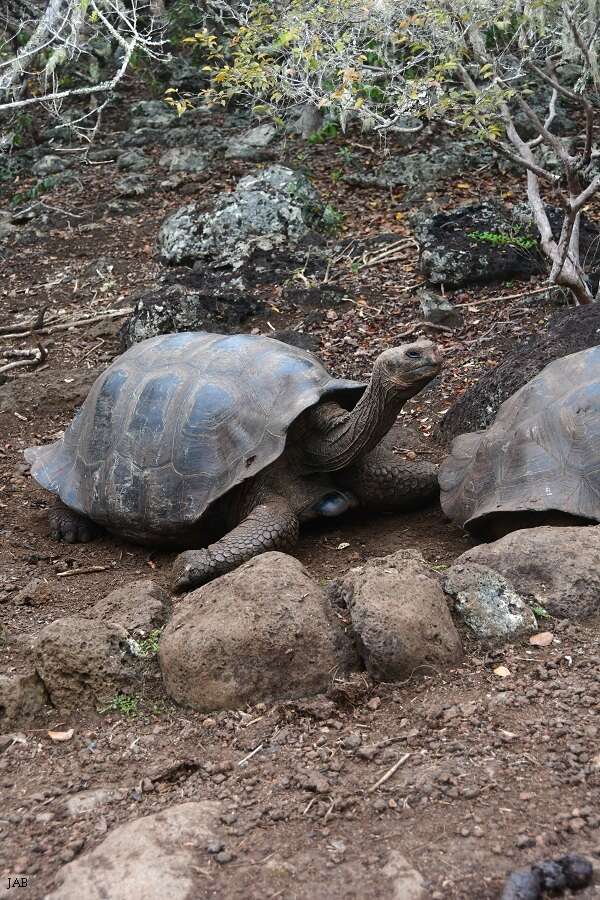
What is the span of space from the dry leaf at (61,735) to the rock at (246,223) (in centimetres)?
599

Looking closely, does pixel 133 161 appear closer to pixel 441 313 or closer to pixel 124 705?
pixel 441 313

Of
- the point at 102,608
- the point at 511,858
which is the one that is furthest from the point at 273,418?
the point at 511,858

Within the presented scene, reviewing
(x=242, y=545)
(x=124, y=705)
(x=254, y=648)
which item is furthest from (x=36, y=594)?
(x=254, y=648)

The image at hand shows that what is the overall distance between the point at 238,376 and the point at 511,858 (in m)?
3.08

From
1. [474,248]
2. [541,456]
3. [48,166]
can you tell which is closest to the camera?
[541,456]

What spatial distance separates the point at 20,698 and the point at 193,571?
1290 mm

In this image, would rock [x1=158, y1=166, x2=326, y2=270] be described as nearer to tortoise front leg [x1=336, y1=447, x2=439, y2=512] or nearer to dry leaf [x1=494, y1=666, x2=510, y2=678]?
tortoise front leg [x1=336, y1=447, x2=439, y2=512]

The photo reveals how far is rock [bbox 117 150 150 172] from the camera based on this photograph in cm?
1184

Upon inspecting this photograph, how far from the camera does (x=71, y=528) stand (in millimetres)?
5082

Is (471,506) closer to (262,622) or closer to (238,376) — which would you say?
(238,376)

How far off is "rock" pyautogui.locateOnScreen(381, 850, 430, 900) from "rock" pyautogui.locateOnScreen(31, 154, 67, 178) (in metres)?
11.5

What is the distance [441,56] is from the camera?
6.31m

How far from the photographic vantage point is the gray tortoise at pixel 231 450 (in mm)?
4453

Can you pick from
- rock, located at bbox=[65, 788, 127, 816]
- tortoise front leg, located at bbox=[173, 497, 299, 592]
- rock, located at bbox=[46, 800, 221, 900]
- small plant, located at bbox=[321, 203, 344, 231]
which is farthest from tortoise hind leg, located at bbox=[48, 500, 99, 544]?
small plant, located at bbox=[321, 203, 344, 231]
